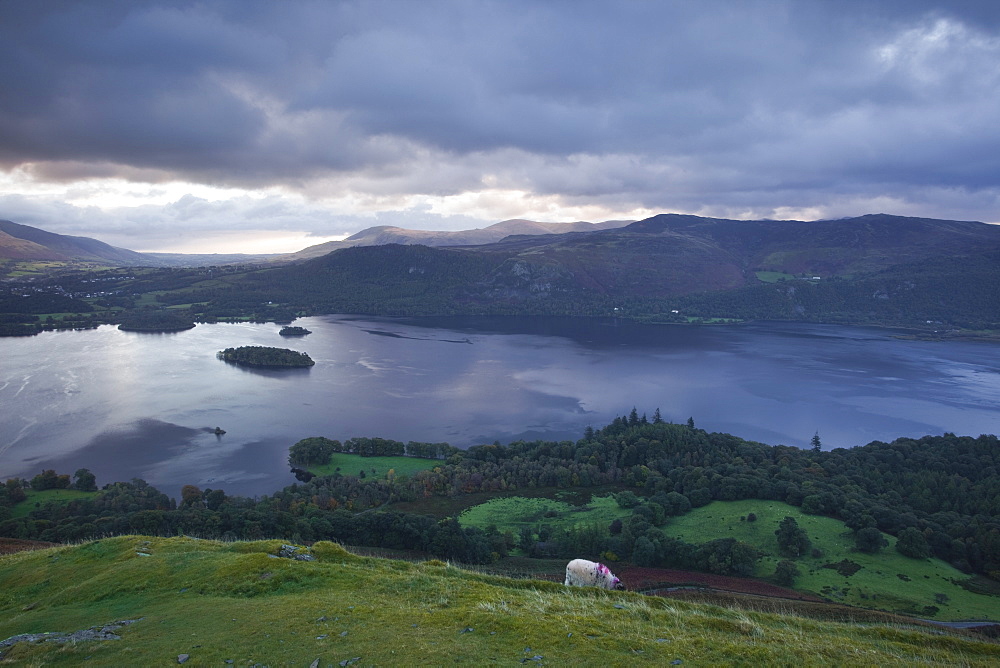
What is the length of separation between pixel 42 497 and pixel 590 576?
5489cm

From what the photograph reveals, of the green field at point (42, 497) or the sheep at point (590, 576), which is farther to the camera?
the green field at point (42, 497)

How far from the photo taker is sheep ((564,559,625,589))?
20.6 meters

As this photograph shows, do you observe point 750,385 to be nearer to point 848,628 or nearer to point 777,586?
point 777,586

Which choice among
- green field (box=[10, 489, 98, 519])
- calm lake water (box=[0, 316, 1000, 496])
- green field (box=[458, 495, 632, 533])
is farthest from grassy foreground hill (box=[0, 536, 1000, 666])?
calm lake water (box=[0, 316, 1000, 496])

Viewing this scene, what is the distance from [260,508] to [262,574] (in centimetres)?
2953

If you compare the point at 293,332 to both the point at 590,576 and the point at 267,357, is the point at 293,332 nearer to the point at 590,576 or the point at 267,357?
the point at 267,357

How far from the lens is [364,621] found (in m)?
13.8

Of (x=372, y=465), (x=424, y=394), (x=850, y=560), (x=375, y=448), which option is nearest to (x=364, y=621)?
(x=850, y=560)

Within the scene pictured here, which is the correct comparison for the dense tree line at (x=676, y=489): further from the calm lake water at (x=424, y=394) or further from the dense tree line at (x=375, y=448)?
the calm lake water at (x=424, y=394)

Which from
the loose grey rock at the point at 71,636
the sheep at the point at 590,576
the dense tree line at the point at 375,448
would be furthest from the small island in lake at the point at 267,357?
the loose grey rock at the point at 71,636

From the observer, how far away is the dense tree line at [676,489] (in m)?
36.7

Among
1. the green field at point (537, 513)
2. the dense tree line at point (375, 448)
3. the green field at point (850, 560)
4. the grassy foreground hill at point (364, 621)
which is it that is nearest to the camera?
the grassy foreground hill at point (364, 621)

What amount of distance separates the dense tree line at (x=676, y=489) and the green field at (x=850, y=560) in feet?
4.02

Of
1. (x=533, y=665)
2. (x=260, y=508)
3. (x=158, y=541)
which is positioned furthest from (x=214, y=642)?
(x=260, y=508)
